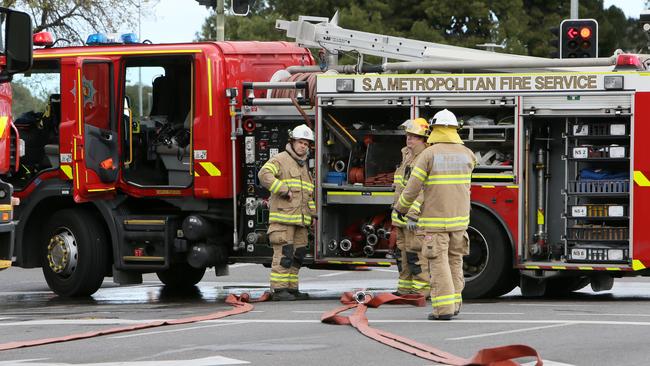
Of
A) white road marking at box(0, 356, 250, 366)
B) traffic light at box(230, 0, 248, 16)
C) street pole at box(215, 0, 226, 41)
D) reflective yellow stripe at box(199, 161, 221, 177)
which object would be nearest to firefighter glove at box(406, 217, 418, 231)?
reflective yellow stripe at box(199, 161, 221, 177)

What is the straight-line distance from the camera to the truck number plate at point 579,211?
1406 centimetres

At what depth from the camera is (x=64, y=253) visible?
605 inches

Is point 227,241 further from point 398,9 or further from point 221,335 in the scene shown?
point 398,9

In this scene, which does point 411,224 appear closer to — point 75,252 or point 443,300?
point 443,300

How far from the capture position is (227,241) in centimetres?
1538

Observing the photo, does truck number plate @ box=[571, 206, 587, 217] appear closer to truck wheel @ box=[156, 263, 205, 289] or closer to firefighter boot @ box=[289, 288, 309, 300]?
firefighter boot @ box=[289, 288, 309, 300]

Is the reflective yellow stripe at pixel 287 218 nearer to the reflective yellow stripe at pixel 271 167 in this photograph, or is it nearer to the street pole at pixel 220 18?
the reflective yellow stripe at pixel 271 167

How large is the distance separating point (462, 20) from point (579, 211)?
1183 inches

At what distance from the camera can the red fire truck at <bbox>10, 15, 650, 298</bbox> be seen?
46.0 ft

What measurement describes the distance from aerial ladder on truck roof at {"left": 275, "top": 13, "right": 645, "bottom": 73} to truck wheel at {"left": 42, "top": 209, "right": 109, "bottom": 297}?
9.19ft

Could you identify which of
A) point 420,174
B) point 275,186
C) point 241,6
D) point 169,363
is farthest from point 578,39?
point 169,363

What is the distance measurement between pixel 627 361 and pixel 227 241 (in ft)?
22.5

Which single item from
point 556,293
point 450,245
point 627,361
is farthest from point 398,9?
point 627,361

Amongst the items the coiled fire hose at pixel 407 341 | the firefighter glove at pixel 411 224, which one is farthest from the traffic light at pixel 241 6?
the coiled fire hose at pixel 407 341
